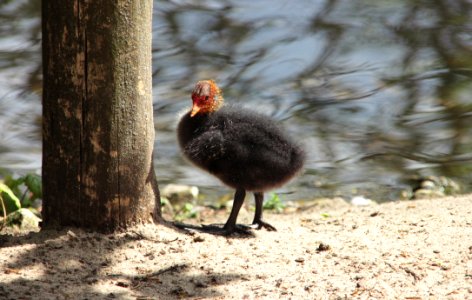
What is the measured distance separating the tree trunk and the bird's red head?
2.73 ft

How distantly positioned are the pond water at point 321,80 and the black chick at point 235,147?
128 inches

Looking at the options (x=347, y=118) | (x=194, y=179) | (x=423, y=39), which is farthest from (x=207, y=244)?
(x=423, y=39)

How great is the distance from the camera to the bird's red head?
6023 millimetres

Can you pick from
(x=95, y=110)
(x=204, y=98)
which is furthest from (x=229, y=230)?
(x=95, y=110)

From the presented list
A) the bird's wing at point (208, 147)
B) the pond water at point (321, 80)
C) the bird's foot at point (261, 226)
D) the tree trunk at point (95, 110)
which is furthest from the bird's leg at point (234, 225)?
the pond water at point (321, 80)

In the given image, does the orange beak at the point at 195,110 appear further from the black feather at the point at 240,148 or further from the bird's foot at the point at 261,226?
the bird's foot at the point at 261,226

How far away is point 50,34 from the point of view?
5.01 metres

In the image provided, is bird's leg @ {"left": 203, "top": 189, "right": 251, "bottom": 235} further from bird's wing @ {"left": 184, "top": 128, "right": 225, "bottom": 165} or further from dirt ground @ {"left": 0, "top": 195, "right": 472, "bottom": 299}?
bird's wing @ {"left": 184, "top": 128, "right": 225, "bottom": 165}

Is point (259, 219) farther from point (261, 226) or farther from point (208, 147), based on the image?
point (208, 147)

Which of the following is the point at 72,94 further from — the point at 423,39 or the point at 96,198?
the point at 423,39

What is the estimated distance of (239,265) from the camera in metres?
5.04

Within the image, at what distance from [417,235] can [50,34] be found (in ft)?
10.1

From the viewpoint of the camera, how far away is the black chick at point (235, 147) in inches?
232

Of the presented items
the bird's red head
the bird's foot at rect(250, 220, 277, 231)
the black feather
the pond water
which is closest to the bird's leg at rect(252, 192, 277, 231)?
the bird's foot at rect(250, 220, 277, 231)
